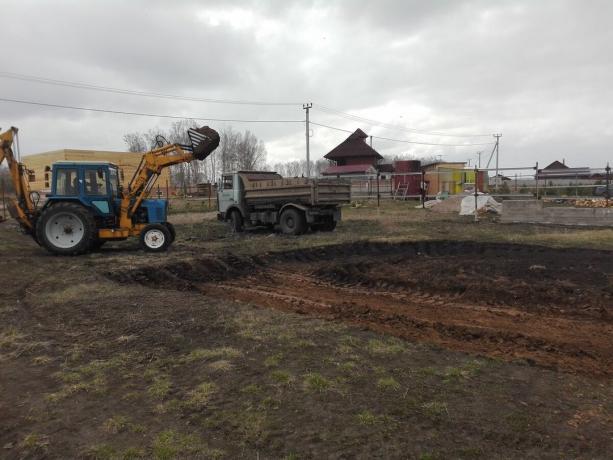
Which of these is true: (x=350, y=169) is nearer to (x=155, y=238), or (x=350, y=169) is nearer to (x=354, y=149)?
(x=354, y=149)

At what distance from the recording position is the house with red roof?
50.8 m

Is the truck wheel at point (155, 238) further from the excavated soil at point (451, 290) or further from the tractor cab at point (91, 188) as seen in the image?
the excavated soil at point (451, 290)

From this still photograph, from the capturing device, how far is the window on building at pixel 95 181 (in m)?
12.1

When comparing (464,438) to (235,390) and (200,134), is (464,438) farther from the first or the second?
(200,134)

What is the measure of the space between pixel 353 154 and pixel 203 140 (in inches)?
1571

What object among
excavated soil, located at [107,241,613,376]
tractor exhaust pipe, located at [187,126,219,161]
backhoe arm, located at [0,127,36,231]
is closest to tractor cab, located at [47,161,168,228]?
backhoe arm, located at [0,127,36,231]

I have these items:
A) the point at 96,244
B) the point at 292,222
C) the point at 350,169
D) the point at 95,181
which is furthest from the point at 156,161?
the point at 350,169

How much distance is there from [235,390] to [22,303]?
16.7ft

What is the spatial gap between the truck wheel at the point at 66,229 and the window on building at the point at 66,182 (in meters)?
0.39

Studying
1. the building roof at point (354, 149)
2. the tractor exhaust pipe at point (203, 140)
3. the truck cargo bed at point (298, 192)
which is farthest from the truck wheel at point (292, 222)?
the building roof at point (354, 149)

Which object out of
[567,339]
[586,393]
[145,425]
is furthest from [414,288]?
[145,425]

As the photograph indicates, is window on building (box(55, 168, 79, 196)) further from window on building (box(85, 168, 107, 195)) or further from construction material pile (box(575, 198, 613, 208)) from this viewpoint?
construction material pile (box(575, 198, 613, 208))

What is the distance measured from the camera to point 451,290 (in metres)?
8.21

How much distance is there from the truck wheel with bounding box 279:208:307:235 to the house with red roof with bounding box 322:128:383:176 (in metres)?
33.7
